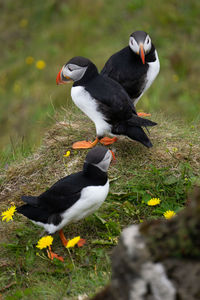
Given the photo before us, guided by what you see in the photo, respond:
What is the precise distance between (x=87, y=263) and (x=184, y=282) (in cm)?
148

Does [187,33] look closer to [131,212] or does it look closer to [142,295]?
[131,212]

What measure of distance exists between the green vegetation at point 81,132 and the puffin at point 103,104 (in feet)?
0.68

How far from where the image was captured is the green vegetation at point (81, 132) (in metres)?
3.11

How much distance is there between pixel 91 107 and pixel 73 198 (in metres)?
1.31

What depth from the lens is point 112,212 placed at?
11.4 feet

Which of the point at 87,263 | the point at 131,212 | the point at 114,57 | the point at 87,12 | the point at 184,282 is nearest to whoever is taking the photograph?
the point at 184,282

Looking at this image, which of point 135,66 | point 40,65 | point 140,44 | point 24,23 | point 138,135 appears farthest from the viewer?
point 24,23

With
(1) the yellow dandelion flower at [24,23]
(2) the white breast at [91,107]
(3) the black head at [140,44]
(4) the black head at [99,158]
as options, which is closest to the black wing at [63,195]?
(4) the black head at [99,158]

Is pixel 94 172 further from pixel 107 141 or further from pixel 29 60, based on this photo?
pixel 29 60

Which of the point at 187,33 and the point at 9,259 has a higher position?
the point at 9,259

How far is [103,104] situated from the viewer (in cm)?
404

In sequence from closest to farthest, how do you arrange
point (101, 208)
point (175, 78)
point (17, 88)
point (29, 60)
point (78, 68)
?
point (101, 208)
point (78, 68)
point (175, 78)
point (17, 88)
point (29, 60)

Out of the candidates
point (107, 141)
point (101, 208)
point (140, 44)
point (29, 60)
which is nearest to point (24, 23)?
point (29, 60)

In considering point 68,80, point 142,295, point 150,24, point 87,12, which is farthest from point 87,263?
point 87,12
